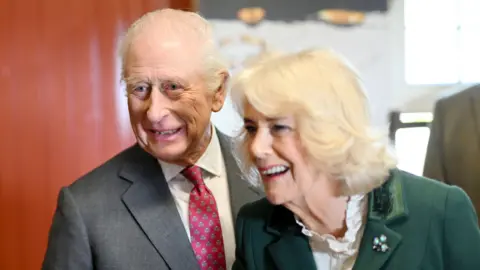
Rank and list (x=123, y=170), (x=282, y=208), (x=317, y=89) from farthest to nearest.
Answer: (x=123, y=170) < (x=282, y=208) < (x=317, y=89)

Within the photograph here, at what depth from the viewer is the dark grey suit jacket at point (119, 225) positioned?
129cm

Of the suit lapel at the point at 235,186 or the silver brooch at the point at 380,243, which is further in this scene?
the suit lapel at the point at 235,186

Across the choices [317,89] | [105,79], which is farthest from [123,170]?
[105,79]

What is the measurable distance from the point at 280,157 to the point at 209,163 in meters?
0.38

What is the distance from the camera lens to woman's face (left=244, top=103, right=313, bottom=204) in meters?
1.12

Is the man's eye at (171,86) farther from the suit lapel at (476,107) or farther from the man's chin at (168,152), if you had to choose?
the suit lapel at (476,107)

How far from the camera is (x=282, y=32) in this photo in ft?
7.27

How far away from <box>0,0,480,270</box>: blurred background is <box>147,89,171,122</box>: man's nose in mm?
860

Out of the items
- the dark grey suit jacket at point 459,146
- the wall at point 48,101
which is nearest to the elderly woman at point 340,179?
the dark grey suit jacket at point 459,146

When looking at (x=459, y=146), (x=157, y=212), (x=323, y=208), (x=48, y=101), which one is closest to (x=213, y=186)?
(x=157, y=212)

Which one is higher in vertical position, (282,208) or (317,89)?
(317,89)

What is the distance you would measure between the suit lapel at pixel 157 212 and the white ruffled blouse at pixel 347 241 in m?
0.30

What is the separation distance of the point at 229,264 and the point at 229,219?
0.11m

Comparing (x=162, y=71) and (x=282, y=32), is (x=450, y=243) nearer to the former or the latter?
(x=162, y=71)
